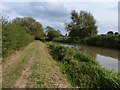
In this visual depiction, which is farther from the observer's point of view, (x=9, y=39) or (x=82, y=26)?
(x=82, y=26)

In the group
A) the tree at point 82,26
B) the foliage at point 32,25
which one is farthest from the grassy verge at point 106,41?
the foliage at point 32,25

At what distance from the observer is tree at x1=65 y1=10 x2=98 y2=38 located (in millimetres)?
37781

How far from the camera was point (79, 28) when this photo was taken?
128 feet

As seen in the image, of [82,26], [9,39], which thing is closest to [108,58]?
[9,39]

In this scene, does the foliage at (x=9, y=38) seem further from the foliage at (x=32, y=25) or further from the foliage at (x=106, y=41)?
the foliage at (x=32, y=25)

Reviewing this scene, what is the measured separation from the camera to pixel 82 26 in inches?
1540

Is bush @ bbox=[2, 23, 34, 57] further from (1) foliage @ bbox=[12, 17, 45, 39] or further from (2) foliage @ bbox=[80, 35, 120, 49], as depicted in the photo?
(1) foliage @ bbox=[12, 17, 45, 39]

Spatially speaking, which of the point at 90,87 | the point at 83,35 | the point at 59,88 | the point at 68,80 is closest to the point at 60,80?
the point at 68,80

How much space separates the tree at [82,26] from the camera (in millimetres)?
37781

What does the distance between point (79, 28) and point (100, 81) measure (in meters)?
35.8

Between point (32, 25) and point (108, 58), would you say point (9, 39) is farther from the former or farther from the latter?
point (32, 25)

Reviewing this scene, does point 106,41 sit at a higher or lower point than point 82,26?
lower

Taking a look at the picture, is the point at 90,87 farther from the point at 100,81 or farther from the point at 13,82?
the point at 13,82

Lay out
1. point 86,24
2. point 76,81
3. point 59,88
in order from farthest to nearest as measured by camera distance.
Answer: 1. point 86,24
2. point 76,81
3. point 59,88
